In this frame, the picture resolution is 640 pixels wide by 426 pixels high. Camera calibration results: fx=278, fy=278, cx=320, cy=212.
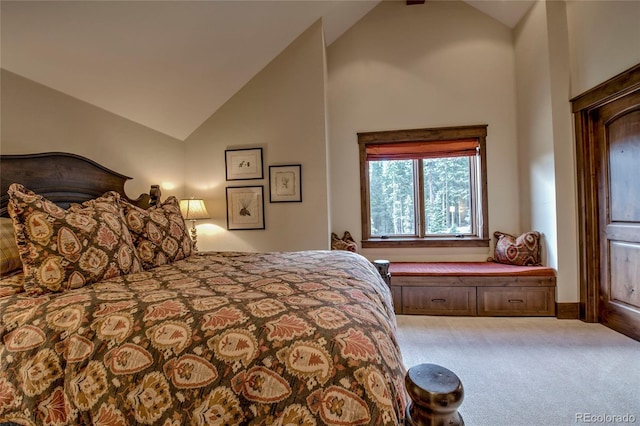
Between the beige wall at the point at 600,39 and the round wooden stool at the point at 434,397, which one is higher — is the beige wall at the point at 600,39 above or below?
above

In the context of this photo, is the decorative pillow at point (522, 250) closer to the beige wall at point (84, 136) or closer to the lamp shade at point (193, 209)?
the lamp shade at point (193, 209)

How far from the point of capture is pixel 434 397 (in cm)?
55

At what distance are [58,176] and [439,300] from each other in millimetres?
3469

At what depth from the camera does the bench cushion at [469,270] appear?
2892 millimetres

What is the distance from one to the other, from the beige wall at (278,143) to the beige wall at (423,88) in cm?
74

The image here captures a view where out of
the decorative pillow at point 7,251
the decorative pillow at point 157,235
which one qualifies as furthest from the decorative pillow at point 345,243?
the decorative pillow at point 7,251

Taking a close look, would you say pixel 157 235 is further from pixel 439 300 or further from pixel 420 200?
pixel 420 200

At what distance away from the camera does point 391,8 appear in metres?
3.72

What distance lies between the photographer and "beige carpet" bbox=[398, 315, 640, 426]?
1.54m

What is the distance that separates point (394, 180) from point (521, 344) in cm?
227

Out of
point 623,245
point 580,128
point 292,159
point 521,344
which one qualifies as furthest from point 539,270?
point 292,159

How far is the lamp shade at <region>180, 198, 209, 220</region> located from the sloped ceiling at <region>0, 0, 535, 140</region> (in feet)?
2.72

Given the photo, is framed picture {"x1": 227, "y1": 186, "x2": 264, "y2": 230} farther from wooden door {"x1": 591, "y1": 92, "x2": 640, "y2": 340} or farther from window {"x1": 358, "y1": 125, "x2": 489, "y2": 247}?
wooden door {"x1": 591, "y1": 92, "x2": 640, "y2": 340}

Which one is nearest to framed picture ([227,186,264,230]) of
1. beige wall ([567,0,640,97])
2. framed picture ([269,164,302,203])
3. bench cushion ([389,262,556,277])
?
framed picture ([269,164,302,203])
